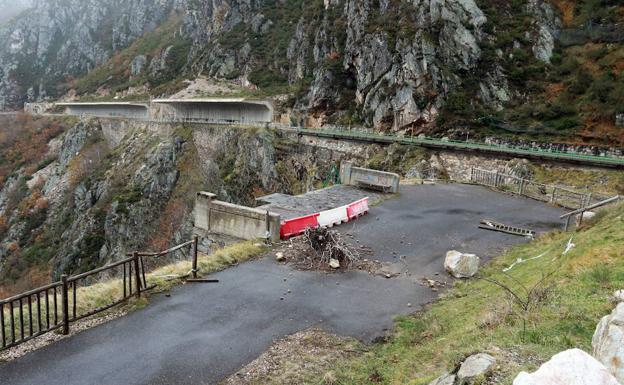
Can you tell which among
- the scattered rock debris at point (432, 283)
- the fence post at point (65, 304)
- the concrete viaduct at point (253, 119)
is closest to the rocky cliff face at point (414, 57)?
the concrete viaduct at point (253, 119)

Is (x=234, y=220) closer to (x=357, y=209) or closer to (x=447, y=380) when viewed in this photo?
(x=357, y=209)

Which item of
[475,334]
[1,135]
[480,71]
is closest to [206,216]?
[475,334]

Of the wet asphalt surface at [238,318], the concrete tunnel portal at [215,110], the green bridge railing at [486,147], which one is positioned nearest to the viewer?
the wet asphalt surface at [238,318]

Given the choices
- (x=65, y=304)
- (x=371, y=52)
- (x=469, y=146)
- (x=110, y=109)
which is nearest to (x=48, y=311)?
(x=65, y=304)

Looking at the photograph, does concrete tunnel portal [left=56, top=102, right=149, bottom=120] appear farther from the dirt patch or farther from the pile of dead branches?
the dirt patch

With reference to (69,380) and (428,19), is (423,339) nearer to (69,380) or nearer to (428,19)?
(69,380)

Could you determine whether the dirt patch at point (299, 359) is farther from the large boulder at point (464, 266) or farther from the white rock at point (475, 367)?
the large boulder at point (464, 266)

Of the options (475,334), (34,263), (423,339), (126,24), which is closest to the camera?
(475,334)

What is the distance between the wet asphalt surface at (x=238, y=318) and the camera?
22.9 feet

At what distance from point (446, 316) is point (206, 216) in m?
8.66

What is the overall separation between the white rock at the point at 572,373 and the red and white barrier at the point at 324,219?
33.3ft

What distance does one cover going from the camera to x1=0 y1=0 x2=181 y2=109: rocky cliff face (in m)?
124

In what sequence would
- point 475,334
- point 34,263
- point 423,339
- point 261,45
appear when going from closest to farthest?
1. point 475,334
2. point 423,339
3. point 34,263
4. point 261,45

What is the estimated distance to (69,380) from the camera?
668 centimetres
